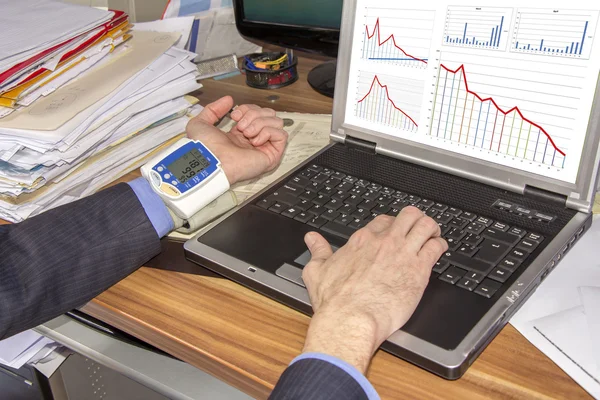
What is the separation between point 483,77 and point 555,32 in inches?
3.9

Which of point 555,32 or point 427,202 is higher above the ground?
point 555,32

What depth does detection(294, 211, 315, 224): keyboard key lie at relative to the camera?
0.73 meters

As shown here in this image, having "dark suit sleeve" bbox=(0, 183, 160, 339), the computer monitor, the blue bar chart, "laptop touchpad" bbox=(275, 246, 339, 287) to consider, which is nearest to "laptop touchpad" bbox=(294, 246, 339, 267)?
"laptop touchpad" bbox=(275, 246, 339, 287)

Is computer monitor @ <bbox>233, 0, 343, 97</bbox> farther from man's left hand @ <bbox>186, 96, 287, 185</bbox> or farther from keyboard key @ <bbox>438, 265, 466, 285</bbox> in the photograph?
keyboard key @ <bbox>438, 265, 466, 285</bbox>

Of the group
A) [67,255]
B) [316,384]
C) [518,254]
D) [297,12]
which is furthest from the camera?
[297,12]

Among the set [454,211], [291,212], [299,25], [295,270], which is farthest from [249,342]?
[299,25]

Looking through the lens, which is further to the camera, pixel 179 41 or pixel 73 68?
pixel 179 41

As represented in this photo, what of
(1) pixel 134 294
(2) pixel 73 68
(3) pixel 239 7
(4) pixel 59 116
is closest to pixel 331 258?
(1) pixel 134 294

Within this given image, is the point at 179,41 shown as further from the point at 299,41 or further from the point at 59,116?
the point at 59,116

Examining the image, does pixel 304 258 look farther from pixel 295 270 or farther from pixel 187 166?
pixel 187 166

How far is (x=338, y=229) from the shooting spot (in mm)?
703

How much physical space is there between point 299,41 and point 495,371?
0.84m

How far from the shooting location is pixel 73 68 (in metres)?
0.98

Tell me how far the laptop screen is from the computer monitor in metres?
0.29
